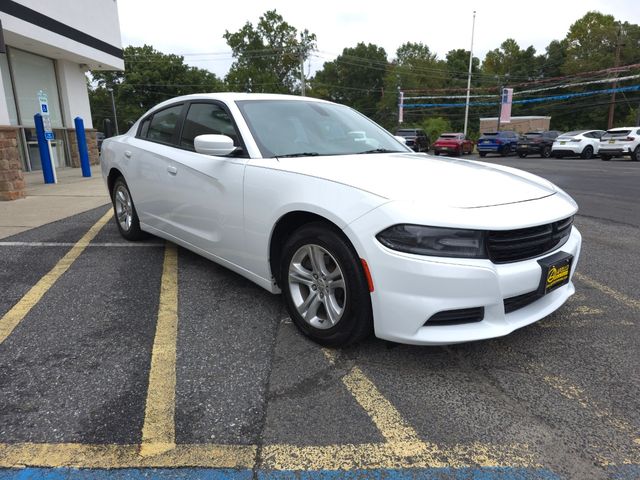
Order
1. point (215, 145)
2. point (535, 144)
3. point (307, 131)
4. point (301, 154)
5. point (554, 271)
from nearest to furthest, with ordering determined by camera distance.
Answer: point (554, 271)
point (215, 145)
point (301, 154)
point (307, 131)
point (535, 144)

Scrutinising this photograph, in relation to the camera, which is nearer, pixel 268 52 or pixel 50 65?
pixel 50 65

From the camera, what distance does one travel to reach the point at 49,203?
7.98m

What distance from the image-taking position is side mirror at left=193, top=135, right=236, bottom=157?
3086mm

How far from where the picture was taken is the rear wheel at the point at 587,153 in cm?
2283

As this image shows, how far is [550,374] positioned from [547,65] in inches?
2936

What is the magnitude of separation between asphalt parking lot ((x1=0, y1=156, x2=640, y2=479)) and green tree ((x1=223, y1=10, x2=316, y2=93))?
66.2 m

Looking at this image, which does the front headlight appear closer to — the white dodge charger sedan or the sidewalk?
the white dodge charger sedan

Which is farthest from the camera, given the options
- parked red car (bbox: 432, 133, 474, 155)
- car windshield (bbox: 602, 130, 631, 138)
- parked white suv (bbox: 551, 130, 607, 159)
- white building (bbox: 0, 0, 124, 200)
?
parked red car (bbox: 432, 133, 474, 155)

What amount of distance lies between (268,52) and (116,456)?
7135 cm

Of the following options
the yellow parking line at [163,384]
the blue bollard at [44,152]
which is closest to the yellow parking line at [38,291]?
the yellow parking line at [163,384]

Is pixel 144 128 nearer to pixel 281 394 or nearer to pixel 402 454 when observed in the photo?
pixel 281 394

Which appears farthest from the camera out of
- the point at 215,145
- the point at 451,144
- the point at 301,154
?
the point at 451,144

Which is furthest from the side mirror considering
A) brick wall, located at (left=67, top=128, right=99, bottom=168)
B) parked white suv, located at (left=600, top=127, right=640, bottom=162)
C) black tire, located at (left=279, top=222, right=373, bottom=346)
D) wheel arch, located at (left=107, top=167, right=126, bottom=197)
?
parked white suv, located at (left=600, top=127, right=640, bottom=162)

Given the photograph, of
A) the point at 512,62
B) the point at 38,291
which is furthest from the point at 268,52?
the point at 38,291
